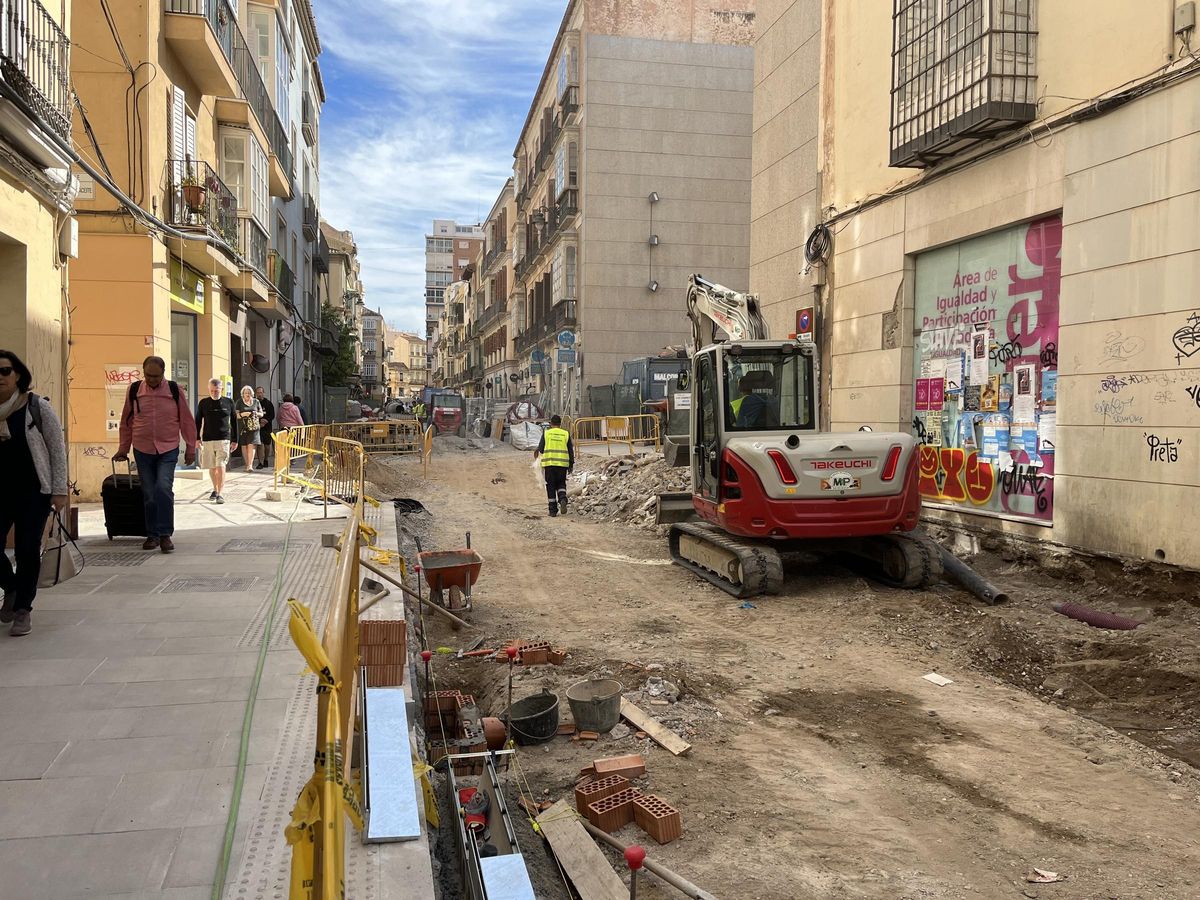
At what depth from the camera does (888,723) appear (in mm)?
5102

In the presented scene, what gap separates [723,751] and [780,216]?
1258 centimetres

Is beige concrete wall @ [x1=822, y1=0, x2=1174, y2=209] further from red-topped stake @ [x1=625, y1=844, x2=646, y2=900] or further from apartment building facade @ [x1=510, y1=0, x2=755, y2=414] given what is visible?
apartment building facade @ [x1=510, y1=0, x2=755, y2=414]

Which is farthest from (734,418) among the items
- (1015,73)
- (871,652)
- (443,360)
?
(443,360)

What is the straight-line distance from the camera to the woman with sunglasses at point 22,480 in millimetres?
5031

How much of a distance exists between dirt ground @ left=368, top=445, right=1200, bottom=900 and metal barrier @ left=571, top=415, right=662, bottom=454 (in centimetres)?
1297

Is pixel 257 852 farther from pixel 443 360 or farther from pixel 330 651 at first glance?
pixel 443 360

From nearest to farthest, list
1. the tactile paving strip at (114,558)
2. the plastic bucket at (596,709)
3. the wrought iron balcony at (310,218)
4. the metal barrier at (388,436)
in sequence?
the plastic bucket at (596,709) → the tactile paving strip at (114,558) → the metal barrier at (388,436) → the wrought iron balcony at (310,218)

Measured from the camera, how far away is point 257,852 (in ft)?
9.09

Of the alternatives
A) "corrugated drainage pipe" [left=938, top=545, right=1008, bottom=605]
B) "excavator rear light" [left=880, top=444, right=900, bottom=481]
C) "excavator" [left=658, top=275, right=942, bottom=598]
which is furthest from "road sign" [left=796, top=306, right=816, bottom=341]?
"corrugated drainage pipe" [left=938, top=545, right=1008, bottom=605]

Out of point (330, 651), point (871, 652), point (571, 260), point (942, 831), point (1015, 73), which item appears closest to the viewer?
point (330, 651)

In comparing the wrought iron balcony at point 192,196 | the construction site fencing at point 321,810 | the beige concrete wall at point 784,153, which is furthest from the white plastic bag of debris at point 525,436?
the construction site fencing at point 321,810

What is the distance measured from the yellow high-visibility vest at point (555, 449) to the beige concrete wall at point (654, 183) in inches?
597

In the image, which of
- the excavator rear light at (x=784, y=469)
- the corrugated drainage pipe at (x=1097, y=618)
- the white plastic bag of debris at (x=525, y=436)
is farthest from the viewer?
the white plastic bag of debris at (x=525, y=436)

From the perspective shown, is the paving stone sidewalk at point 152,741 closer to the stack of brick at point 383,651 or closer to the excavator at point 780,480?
the stack of brick at point 383,651
